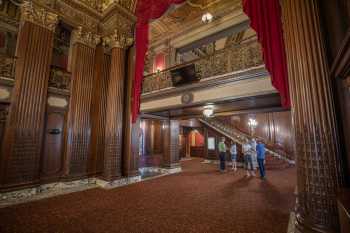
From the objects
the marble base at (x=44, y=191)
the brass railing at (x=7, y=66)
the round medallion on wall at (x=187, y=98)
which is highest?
the brass railing at (x=7, y=66)

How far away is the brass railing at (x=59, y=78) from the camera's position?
584cm

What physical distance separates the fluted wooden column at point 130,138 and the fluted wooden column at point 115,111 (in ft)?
0.76

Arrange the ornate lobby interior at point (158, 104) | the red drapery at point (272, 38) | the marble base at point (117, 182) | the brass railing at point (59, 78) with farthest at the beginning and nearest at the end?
1. the brass railing at point (59, 78)
2. the marble base at point (117, 182)
3. the red drapery at point (272, 38)
4. the ornate lobby interior at point (158, 104)

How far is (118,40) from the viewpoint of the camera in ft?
22.1

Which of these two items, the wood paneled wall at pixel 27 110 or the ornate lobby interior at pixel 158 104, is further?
the wood paneled wall at pixel 27 110

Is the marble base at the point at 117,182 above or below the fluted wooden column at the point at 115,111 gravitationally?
Answer: below

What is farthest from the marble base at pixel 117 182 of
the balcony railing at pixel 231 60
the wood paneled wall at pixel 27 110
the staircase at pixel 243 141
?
the staircase at pixel 243 141

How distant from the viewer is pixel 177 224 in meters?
3.06

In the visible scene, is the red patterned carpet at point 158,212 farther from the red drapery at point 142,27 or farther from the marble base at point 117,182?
the red drapery at point 142,27

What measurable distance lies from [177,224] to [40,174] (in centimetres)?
491

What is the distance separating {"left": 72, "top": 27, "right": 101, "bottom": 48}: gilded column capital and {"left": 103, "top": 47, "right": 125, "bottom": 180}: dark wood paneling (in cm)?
89

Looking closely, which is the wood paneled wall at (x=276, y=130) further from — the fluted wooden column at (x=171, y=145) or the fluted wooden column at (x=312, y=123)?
the fluted wooden column at (x=312, y=123)

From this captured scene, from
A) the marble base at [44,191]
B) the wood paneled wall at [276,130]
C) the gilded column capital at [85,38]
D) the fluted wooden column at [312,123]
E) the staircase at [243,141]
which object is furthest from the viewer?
the wood paneled wall at [276,130]

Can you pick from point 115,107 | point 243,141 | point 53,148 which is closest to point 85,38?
point 115,107
